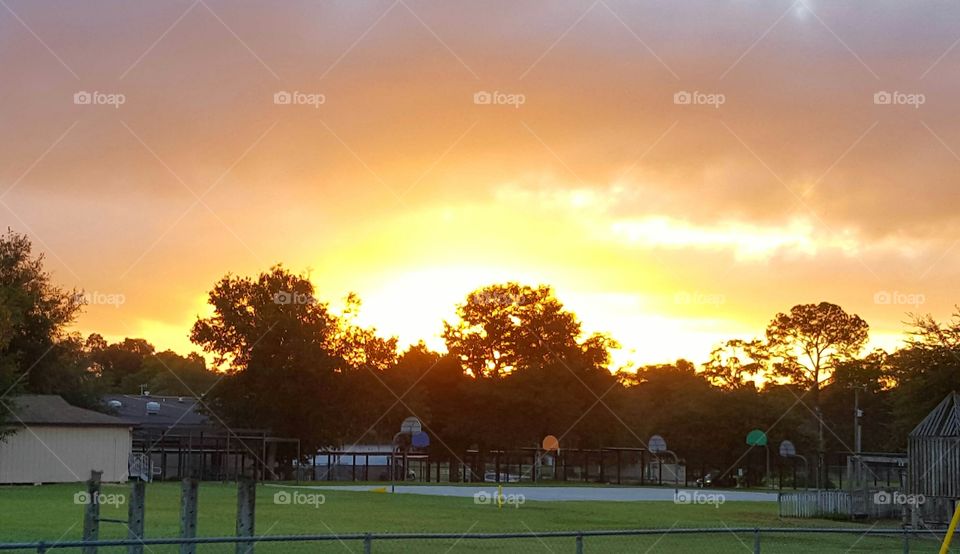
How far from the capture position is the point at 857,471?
5238cm

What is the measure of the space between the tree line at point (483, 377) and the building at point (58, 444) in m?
1.55

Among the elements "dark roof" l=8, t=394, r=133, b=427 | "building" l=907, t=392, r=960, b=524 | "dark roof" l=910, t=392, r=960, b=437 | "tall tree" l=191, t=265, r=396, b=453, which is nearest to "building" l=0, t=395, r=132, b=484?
"dark roof" l=8, t=394, r=133, b=427

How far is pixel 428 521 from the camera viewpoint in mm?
34250

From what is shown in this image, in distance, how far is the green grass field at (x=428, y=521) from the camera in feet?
86.1

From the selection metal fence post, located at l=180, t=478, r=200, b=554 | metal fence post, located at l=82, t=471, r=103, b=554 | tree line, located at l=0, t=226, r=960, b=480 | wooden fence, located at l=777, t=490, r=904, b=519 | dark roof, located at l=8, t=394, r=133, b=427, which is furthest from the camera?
tree line, located at l=0, t=226, r=960, b=480

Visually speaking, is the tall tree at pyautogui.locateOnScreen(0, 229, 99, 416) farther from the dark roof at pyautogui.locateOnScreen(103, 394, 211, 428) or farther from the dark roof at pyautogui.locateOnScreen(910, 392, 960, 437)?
the dark roof at pyautogui.locateOnScreen(910, 392, 960, 437)

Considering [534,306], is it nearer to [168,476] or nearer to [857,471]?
[168,476]

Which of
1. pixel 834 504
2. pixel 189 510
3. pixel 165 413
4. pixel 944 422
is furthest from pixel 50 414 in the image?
pixel 189 510

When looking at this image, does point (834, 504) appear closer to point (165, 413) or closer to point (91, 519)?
point (91, 519)

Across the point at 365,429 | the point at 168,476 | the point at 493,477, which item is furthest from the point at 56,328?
the point at 493,477

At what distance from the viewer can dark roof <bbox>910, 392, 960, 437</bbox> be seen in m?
37.5

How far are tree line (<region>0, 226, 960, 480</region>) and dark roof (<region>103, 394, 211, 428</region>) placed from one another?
209 centimetres

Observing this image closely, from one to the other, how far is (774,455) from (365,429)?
31267 millimetres

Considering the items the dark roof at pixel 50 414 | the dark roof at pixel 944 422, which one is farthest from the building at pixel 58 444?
the dark roof at pixel 944 422
